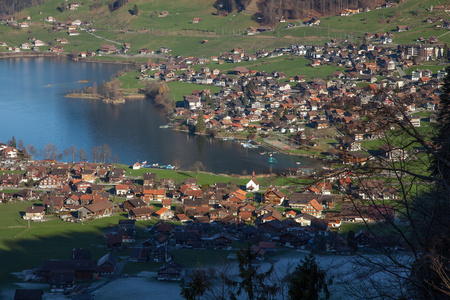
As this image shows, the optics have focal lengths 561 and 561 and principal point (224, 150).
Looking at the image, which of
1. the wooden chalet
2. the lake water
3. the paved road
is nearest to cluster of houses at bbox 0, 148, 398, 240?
the lake water

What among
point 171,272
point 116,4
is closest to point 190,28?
Answer: point 116,4

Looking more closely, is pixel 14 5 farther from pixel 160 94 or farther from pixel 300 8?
pixel 160 94

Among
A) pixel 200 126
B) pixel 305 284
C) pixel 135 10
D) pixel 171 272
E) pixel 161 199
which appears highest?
pixel 135 10

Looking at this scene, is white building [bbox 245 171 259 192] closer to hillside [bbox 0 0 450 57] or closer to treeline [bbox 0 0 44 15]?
hillside [bbox 0 0 450 57]

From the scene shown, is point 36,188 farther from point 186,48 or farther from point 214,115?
point 186,48

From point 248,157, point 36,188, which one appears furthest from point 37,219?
point 248,157

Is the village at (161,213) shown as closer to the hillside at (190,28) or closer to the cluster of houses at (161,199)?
the cluster of houses at (161,199)

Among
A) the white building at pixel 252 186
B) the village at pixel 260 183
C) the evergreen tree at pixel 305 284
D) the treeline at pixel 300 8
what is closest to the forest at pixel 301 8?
the treeline at pixel 300 8
